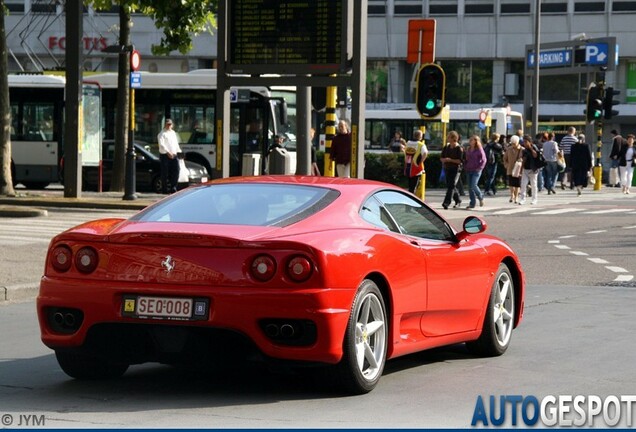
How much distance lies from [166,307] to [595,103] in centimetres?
3783

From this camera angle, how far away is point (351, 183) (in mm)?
8641

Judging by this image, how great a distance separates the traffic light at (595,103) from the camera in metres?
43.8

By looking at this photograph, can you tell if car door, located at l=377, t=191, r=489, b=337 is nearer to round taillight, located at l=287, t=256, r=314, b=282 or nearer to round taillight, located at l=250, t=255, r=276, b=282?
round taillight, located at l=287, t=256, r=314, b=282

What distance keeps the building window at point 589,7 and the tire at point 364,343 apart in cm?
6863

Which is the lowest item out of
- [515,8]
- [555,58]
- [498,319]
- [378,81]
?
[498,319]

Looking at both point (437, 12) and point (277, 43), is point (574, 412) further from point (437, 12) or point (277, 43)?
point (437, 12)

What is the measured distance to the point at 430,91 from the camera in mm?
27219

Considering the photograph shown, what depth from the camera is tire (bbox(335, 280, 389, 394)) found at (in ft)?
24.5

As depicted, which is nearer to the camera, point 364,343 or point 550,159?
point 364,343

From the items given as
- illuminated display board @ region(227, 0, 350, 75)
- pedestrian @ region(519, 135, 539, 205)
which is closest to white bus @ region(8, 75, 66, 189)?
pedestrian @ region(519, 135, 539, 205)

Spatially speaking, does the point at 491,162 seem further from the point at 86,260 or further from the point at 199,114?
the point at 86,260

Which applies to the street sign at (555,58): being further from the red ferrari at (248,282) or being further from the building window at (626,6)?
the red ferrari at (248,282)

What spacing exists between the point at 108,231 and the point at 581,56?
1672 inches

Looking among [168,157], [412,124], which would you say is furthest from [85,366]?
[412,124]
